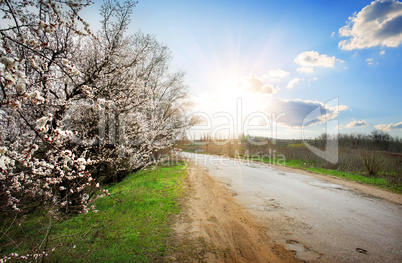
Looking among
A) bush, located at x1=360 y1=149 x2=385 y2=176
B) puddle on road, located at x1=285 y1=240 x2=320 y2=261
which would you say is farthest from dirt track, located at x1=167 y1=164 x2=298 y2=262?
bush, located at x1=360 y1=149 x2=385 y2=176

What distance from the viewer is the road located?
4027 mm

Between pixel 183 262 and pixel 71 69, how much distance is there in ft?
12.0

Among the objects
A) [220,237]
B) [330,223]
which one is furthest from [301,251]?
[330,223]

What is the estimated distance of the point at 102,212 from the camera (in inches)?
245

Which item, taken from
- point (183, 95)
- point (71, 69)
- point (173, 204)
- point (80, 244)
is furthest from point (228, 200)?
point (183, 95)

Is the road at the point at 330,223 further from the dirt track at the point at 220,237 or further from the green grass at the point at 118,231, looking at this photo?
the green grass at the point at 118,231

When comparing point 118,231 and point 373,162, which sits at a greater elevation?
point 373,162

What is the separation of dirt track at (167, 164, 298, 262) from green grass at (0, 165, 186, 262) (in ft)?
1.36

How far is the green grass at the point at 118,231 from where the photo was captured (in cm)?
362

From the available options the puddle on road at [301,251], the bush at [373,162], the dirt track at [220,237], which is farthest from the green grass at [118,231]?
the bush at [373,162]

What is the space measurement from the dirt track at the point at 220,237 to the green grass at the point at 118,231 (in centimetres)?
42

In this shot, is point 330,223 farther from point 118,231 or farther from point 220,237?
point 118,231

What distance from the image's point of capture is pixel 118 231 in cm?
472

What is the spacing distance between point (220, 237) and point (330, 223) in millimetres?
3286
